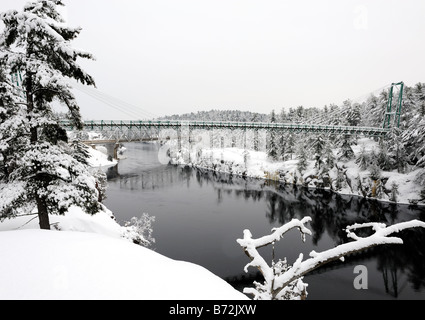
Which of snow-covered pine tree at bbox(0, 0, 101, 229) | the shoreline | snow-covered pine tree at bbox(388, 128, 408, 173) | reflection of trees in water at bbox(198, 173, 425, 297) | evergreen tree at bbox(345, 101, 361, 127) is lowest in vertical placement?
reflection of trees in water at bbox(198, 173, 425, 297)

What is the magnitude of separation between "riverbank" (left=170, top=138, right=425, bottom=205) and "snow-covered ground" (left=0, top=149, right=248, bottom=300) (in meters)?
46.5

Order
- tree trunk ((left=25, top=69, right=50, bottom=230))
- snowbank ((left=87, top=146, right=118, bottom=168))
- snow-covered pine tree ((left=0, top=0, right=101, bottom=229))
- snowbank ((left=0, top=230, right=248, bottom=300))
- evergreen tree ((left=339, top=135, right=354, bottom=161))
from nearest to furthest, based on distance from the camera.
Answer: snowbank ((left=0, top=230, right=248, bottom=300)) < snow-covered pine tree ((left=0, top=0, right=101, bottom=229)) < tree trunk ((left=25, top=69, right=50, bottom=230)) < evergreen tree ((left=339, top=135, right=354, bottom=161)) < snowbank ((left=87, top=146, right=118, bottom=168))

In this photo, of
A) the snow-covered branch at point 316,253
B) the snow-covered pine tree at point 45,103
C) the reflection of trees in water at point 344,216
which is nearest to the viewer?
the snow-covered branch at point 316,253

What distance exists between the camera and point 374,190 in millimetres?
42812

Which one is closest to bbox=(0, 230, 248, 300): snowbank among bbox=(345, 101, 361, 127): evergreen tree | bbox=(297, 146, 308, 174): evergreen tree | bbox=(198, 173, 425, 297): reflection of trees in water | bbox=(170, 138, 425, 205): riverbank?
bbox=(198, 173, 425, 297): reflection of trees in water

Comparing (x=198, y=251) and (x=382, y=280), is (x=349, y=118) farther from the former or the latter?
(x=198, y=251)

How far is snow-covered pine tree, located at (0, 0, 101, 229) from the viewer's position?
25.8 feet

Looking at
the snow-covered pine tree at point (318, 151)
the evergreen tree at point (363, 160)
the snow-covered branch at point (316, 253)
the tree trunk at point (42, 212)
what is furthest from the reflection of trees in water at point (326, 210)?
the snow-covered branch at point (316, 253)

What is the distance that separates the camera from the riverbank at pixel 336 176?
1587 inches

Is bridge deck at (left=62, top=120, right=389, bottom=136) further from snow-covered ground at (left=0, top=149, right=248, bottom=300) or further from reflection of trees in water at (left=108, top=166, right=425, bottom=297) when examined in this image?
snow-covered ground at (left=0, top=149, right=248, bottom=300)

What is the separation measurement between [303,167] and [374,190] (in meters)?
15.1

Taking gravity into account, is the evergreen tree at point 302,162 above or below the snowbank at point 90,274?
below

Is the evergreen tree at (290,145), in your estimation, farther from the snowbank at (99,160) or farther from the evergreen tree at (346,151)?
the snowbank at (99,160)

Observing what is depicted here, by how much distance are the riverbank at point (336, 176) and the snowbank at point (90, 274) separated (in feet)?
153
